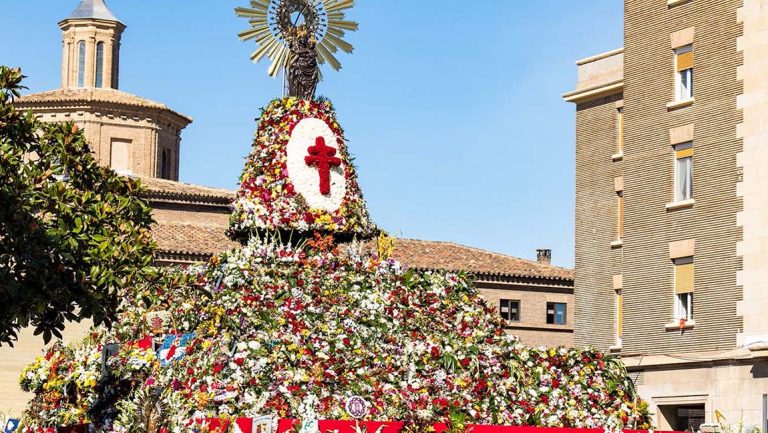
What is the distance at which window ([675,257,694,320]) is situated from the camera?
115 ft

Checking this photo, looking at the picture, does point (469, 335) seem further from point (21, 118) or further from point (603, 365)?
point (21, 118)

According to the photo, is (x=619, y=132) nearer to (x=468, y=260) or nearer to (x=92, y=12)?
(x=468, y=260)

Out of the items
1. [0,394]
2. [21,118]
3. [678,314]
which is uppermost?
[21,118]

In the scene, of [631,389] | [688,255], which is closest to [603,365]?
[631,389]

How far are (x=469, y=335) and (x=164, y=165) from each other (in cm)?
7346

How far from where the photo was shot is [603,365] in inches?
925

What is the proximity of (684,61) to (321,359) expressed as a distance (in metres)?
18.2

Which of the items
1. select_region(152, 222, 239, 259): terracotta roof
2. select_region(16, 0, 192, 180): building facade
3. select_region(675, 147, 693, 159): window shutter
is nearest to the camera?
select_region(675, 147, 693, 159): window shutter

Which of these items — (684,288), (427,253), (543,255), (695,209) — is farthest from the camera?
(543,255)

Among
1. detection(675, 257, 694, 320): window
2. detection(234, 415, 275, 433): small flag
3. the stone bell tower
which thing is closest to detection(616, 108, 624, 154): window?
detection(675, 257, 694, 320): window

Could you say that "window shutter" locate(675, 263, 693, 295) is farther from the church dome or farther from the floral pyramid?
the church dome

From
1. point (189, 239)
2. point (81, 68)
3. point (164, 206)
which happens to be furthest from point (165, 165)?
point (189, 239)

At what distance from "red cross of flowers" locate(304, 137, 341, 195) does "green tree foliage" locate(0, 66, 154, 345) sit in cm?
253

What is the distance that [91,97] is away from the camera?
89.1 metres
